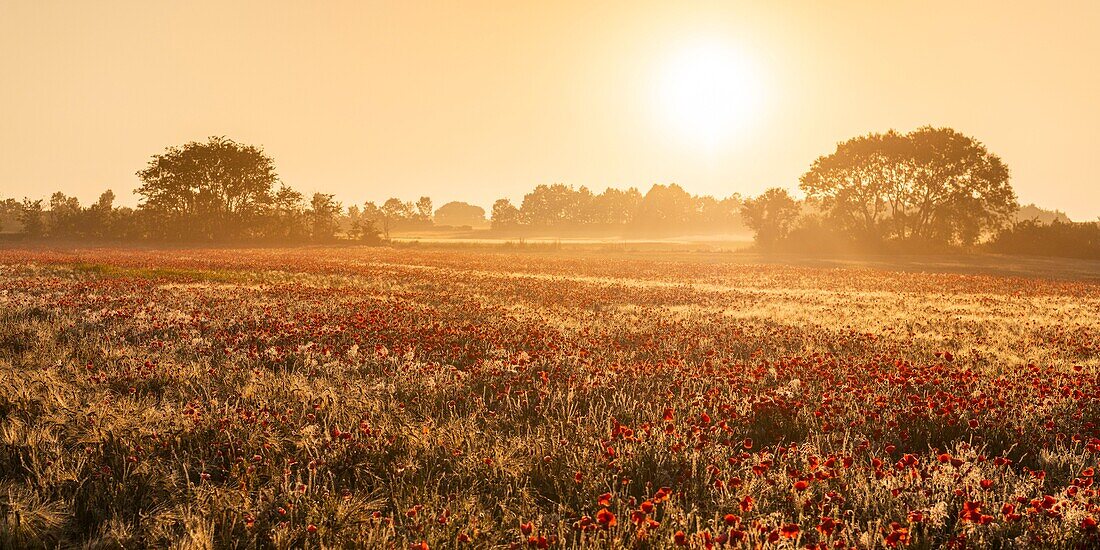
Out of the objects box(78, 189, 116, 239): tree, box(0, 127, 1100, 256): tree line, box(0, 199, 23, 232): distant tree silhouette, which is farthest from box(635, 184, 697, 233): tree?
box(0, 199, 23, 232): distant tree silhouette

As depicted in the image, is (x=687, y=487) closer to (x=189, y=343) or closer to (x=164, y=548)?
(x=164, y=548)

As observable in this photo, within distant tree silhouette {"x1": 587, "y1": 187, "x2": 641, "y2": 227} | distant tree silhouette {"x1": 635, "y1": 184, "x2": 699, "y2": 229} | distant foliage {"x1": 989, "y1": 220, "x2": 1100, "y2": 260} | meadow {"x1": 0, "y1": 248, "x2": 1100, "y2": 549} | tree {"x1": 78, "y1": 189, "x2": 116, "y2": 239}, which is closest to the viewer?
meadow {"x1": 0, "y1": 248, "x2": 1100, "y2": 549}

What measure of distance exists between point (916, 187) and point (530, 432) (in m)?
63.5

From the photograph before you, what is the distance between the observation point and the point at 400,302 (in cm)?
1529

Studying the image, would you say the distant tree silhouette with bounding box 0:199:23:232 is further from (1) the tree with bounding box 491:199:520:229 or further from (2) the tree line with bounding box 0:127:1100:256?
(1) the tree with bounding box 491:199:520:229

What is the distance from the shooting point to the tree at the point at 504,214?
17438 centimetres

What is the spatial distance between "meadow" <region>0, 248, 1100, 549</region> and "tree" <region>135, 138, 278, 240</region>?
67551 mm

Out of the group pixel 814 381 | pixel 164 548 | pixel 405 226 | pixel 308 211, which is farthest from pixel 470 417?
pixel 405 226

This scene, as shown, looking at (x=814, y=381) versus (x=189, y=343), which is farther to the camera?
(x=189, y=343)

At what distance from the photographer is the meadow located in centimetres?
377

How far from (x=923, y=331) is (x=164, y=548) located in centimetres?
1318

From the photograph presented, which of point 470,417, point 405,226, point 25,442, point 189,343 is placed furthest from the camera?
point 405,226

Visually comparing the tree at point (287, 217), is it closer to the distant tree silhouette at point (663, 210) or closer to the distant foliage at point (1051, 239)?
the distant foliage at point (1051, 239)

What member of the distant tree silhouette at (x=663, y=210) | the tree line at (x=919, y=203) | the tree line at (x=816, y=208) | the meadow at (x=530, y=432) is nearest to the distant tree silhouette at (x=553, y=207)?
the distant tree silhouette at (x=663, y=210)
